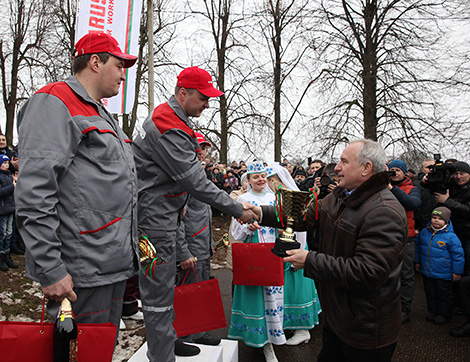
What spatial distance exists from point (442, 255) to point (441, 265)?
134 millimetres

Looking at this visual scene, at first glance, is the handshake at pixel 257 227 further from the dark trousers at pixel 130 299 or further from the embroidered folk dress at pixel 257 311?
the dark trousers at pixel 130 299

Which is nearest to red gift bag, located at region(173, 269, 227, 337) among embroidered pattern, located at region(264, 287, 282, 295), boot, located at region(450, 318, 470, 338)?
embroidered pattern, located at region(264, 287, 282, 295)

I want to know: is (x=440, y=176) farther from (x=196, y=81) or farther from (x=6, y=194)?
(x=6, y=194)

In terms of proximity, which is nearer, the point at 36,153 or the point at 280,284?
the point at 36,153

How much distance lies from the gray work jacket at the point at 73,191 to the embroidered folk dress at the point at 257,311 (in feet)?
7.10

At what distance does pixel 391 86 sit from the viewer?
488 inches

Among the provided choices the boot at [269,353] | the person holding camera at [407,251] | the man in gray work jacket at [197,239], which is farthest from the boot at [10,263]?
the person holding camera at [407,251]

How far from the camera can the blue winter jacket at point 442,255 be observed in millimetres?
4684

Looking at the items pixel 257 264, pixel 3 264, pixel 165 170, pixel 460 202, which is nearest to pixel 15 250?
pixel 3 264

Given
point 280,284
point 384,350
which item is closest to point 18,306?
point 280,284

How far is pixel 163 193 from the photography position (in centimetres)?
274

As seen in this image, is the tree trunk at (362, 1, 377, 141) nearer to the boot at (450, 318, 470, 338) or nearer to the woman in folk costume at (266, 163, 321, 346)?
the boot at (450, 318, 470, 338)

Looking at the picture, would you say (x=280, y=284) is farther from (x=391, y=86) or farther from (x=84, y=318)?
(x=391, y=86)

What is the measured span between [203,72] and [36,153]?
1.64 metres
